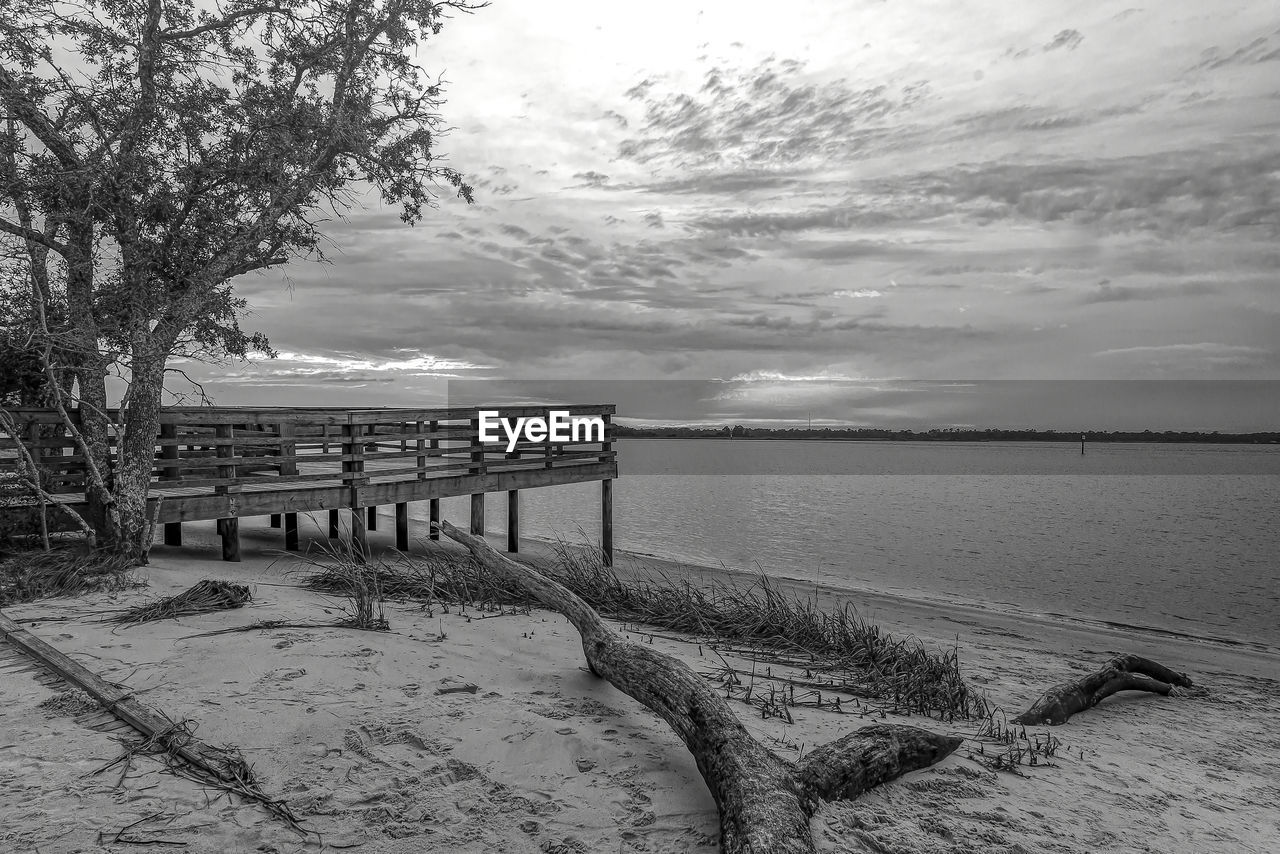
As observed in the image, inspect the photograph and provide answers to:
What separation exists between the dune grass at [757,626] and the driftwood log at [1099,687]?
0.38 m

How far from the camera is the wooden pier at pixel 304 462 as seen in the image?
33.4 feet

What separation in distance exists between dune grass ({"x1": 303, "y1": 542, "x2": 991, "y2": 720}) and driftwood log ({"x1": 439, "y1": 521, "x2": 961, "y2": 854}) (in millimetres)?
1312

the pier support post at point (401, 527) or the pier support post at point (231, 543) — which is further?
the pier support post at point (401, 527)

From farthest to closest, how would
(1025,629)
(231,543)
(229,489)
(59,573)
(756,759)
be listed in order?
(231,543) < (1025,629) < (229,489) < (59,573) < (756,759)

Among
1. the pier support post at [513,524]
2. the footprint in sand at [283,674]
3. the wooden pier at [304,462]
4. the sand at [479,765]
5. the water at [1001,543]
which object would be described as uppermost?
the wooden pier at [304,462]

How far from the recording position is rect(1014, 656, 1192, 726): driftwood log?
17.7ft

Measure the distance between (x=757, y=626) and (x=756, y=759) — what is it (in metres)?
3.46

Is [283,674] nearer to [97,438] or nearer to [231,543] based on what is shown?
[97,438]

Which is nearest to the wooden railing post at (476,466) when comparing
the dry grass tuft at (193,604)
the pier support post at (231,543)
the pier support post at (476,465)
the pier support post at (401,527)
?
the pier support post at (476,465)

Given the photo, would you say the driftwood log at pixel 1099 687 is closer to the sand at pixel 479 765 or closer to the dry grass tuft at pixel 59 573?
the sand at pixel 479 765

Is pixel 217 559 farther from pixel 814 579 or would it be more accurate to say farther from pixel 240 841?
pixel 814 579

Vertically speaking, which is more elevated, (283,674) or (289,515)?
(283,674)

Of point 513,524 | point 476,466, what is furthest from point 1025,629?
point 513,524

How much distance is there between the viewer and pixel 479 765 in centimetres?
364
